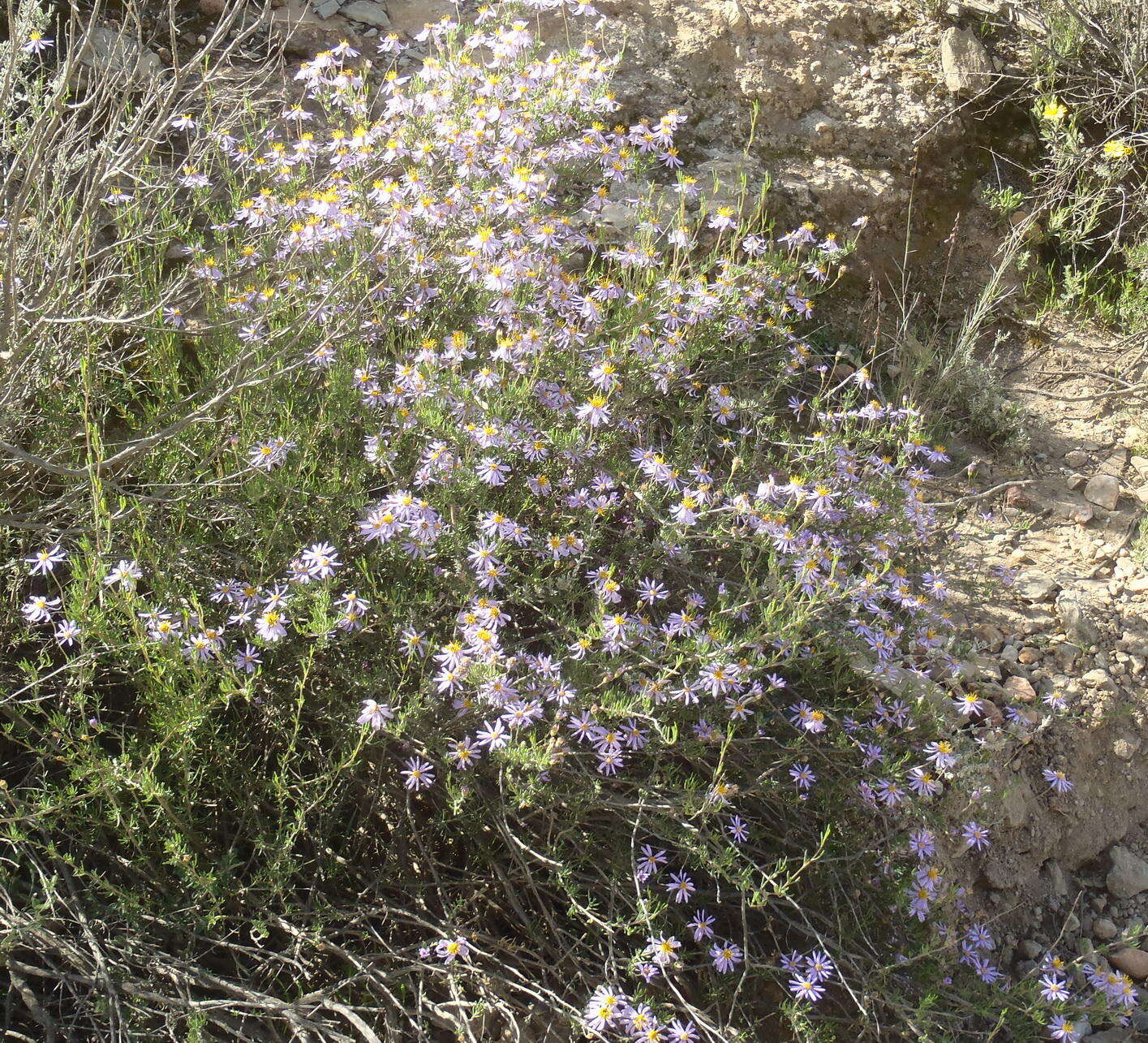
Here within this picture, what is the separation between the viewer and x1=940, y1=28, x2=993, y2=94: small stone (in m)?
4.55

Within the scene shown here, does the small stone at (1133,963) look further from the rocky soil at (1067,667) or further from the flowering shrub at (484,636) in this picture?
the flowering shrub at (484,636)

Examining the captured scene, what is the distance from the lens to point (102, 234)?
3.60 m

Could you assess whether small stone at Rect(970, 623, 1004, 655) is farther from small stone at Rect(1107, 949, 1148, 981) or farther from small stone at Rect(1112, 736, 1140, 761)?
small stone at Rect(1107, 949, 1148, 981)

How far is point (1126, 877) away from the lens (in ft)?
10.5

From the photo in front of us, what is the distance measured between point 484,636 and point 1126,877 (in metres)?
2.19

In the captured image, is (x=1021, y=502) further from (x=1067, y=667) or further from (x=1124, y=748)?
(x=1124, y=748)

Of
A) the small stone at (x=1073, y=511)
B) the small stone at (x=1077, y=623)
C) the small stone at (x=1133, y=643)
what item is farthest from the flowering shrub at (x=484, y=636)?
the small stone at (x=1073, y=511)

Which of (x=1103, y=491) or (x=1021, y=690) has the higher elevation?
(x=1103, y=491)

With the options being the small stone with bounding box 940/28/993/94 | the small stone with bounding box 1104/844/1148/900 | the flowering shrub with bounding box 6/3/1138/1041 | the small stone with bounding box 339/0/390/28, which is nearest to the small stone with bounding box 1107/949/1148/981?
the small stone with bounding box 1104/844/1148/900

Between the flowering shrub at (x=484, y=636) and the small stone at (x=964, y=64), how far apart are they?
6.97ft

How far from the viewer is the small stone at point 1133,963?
3018 millimetres

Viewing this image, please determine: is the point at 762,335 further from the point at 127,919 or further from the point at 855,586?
the point at 127,919

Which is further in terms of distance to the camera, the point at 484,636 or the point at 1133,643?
the point at 1133,643

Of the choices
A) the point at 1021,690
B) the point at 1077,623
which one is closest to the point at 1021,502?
the point at 1077,623
